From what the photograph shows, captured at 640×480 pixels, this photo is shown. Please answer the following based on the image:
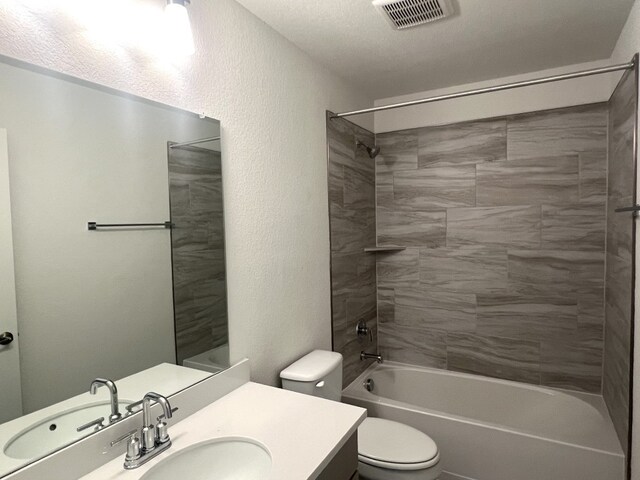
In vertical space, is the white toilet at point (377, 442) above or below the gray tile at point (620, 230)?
below

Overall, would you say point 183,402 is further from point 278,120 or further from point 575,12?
point 575,12

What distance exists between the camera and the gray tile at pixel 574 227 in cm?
238

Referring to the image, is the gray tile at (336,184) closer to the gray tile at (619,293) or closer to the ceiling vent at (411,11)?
the ceiling vent at (411,11)

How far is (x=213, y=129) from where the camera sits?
1.51 meters

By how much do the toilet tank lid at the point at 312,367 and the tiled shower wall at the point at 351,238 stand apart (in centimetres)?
38

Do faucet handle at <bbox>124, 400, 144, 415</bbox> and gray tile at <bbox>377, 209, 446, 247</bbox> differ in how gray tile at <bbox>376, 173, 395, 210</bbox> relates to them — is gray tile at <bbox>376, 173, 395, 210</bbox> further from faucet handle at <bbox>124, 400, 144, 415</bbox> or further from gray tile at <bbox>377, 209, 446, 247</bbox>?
faucet handle at <bbox>124, 400, 144, 415</bbox>

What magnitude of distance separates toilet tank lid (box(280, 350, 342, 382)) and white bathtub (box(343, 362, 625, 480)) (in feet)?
1.79

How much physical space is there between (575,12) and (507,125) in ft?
2.83

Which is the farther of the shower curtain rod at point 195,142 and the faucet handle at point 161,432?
the shower curtain rod at point 195,142

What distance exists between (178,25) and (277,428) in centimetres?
135

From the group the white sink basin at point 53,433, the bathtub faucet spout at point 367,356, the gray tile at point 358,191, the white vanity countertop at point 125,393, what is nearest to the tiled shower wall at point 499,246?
the gray tile at point 358,191

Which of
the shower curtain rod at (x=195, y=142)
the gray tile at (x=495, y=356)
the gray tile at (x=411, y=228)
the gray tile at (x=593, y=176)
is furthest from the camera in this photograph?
the gray tile at (x=411, y=228)

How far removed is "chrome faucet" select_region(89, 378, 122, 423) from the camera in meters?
1.09

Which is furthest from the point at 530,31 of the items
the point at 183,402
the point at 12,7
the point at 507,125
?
the point at 183,402
